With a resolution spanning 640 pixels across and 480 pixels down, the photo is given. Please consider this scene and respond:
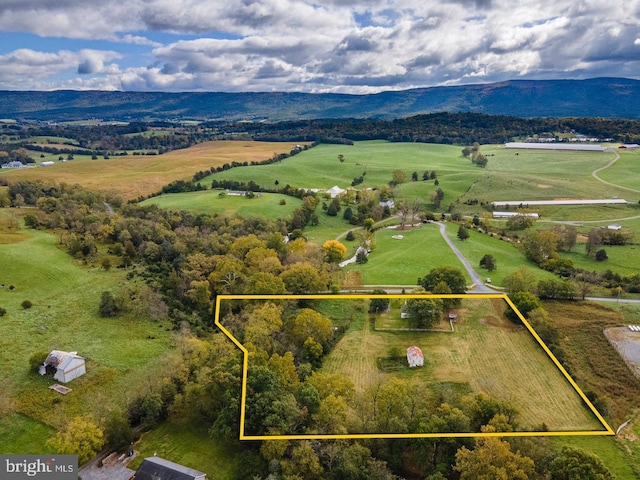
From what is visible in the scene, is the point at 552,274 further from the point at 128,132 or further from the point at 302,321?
the point at 128,132

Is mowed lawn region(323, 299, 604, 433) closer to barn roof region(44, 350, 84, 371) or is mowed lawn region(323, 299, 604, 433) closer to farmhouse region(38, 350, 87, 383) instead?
farmhouse region(38, 350, 87, 383)

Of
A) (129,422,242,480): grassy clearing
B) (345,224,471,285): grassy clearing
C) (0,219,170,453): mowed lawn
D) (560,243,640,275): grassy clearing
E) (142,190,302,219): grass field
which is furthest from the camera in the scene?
(142,190,302,219): grass field

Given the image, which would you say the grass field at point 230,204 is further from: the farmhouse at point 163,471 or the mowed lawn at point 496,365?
the mowed lawn at point 496,365

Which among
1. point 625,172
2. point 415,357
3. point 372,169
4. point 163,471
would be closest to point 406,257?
point 163,471

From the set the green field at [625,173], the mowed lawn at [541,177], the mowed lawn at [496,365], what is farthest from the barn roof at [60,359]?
the green field at [625,173]

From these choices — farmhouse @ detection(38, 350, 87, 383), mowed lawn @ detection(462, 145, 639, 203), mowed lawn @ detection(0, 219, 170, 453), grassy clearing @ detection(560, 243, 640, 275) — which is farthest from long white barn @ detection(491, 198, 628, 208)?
farmhouse @ detection(38, 350, 87, 383)
